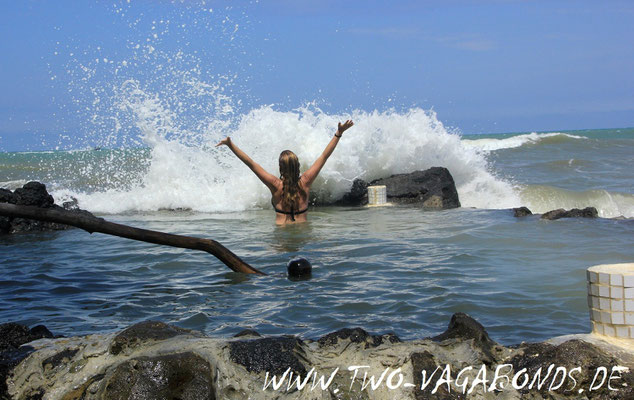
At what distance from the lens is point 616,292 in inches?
137

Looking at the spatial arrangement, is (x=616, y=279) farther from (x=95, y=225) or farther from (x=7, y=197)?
(x=7, y=197)

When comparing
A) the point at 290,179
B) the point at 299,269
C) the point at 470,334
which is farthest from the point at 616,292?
the point at 290,179

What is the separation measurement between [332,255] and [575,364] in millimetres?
4228

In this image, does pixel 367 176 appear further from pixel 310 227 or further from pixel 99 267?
pixel 99 267

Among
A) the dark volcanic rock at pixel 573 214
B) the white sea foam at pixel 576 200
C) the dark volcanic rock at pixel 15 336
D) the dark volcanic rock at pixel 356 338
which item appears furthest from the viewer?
the white sea foam at pixel 576 200

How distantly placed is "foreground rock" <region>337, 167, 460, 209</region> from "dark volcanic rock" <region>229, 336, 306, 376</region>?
8.87m

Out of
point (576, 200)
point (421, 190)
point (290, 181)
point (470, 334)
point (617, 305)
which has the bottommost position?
point (470, 334)

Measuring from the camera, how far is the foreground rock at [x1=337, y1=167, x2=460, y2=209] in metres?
12.3

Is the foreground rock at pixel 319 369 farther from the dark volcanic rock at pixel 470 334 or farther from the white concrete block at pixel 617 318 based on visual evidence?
the white concrete block at pixel 617 318

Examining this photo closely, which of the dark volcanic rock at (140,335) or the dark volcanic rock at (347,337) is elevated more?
the dark volcanic rock at (140,335)

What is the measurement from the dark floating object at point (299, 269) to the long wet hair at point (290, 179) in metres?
3.11

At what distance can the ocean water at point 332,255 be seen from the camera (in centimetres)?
507

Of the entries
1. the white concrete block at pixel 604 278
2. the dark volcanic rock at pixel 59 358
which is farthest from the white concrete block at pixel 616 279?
the dark volcanic rock at pixel 59 358

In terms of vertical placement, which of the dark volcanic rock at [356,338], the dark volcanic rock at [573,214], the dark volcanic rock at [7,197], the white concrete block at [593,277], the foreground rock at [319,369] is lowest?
the foreground rock at [319,369]
